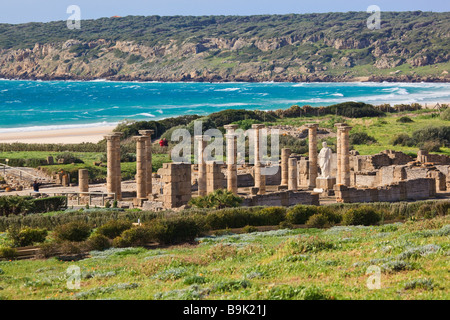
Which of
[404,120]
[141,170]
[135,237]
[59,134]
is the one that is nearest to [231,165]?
[141,170]

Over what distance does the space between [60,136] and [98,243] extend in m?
56.9

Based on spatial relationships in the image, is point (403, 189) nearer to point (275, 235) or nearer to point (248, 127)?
point (275, 235)

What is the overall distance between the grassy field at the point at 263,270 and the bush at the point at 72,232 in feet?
6.50

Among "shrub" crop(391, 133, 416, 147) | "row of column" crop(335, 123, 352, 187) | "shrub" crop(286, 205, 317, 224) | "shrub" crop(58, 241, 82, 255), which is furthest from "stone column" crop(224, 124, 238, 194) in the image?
"shrub" crop(391, 133, 416, 147)

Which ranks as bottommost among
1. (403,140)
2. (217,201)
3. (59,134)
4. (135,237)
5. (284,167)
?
(135,237)

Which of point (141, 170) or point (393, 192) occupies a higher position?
point (141, 170)

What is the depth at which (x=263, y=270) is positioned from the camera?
15.9 meters

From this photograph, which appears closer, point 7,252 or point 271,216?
point 7,252

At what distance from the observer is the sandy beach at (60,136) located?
7194 cm

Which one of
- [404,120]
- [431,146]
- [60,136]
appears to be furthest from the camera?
[60,136]

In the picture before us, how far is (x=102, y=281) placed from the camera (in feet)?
54.2

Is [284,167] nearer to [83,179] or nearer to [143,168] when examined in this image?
[143,168]

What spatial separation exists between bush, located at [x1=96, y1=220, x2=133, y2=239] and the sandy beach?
1831 inches
